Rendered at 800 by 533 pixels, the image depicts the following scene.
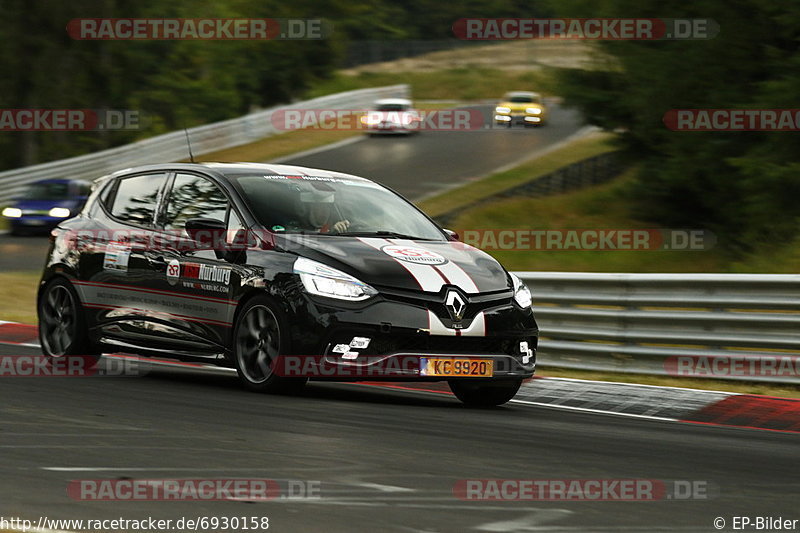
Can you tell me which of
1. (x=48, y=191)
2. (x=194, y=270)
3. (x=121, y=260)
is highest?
(x=48, y=191)

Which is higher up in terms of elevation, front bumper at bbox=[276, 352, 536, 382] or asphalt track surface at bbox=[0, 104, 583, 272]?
asphalt track surface at bbox=[0, 104, 583, 272]

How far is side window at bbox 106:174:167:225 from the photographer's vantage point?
33.3 feet

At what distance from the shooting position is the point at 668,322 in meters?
10.8

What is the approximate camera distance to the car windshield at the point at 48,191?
29094 millimetres

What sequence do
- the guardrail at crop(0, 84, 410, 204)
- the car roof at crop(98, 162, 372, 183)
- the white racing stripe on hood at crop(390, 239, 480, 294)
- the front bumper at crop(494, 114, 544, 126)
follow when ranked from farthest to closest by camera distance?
1. the front bumper at crop(494, 114, 544, 126)
2. the guardrail at crop(0, 84, 410, 204)
3. the car roof at crop(98, 162, 372, 183)
4. the white racing stripe on hood at crop(390, 239, 480, 294)

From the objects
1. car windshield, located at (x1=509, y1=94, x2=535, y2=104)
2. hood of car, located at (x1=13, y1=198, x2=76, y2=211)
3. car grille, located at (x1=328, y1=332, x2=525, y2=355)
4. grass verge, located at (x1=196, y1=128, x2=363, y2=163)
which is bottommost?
car grille, located at (x1=328, y1=332, x2=525, y2=355)

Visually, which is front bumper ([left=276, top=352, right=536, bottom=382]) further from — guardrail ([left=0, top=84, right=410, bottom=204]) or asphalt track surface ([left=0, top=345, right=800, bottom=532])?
guardrail ([left=0, top=84, right=410, bottom=204])

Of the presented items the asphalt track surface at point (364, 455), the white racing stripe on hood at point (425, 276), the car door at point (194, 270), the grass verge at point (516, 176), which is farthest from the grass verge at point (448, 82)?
the asphalt track surface at point (364, 455)

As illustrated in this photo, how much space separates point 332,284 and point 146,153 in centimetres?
2974

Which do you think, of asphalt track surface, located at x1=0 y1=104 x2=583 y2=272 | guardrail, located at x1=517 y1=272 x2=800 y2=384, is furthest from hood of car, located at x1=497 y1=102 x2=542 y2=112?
guardrail, located at x1=517 y1=272 x2=800 y2=384

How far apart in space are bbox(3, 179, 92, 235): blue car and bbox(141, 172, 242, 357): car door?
60.0 feet

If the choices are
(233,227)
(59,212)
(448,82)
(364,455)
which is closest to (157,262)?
(233,227)

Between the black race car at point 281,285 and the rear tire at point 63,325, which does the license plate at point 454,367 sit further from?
the rear tire at point 63,325

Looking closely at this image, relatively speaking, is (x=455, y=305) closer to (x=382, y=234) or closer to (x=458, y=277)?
(x=458, y=277)
